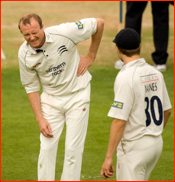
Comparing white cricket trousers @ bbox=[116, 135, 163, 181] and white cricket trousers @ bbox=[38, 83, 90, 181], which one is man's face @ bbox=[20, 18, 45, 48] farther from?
white cricket trousers @ bbox=[116, 135, 163, 181]

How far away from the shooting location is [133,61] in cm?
335

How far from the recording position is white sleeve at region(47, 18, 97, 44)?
165 inches

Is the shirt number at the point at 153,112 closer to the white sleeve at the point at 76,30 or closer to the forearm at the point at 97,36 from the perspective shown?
the white sleeve at the point at 76,30

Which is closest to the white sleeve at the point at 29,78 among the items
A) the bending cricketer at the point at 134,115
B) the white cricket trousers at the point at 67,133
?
the white cricket trousers at the point at 67,133

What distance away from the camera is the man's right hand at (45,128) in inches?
162

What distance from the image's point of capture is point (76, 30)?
4238 mm

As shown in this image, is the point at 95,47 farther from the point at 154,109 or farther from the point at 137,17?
the point at 137,17

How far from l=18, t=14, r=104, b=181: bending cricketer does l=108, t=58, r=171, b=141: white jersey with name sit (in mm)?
935

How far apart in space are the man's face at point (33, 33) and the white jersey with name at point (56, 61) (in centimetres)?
11

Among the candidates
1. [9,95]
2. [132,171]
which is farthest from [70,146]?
[9,95]

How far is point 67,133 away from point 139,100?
118 centimetres

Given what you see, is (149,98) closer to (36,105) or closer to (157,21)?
Result: (36,105)

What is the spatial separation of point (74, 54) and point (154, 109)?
1.31m

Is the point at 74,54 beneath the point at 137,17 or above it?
above
